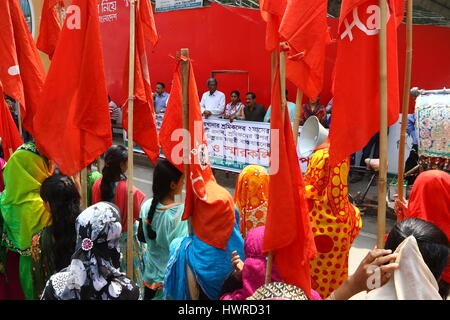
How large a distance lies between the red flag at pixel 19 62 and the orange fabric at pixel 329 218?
2.38 metres

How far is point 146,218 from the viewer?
312 cm

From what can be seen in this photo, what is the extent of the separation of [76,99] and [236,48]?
27.4 ft

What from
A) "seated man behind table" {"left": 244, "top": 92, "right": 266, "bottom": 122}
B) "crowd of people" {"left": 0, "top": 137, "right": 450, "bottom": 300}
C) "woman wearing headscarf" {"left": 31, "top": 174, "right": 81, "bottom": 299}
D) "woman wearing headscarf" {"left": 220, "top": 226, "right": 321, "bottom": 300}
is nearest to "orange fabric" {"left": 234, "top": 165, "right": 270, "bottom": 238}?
"crowd of people" {"left": 0, "top": 137, "right": 450, "bottom": 300}

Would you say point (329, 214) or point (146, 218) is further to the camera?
point (329, 214)

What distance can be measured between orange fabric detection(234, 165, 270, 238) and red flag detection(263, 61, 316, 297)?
116 cm

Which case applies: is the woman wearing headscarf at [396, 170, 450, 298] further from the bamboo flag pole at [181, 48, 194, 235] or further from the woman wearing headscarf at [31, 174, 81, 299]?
the woman wearing headscarf at [31, 174, 81, 299]

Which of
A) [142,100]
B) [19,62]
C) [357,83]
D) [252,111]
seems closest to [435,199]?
[357,83]

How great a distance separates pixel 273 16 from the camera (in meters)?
3.01

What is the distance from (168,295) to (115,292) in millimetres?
614

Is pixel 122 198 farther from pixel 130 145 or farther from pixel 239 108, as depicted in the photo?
pixel 239 108
